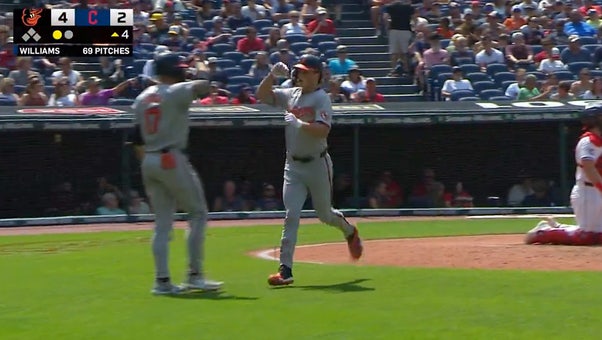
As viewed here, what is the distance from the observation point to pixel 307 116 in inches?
366

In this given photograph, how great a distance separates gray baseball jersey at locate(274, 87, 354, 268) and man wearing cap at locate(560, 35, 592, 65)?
13.6 meters

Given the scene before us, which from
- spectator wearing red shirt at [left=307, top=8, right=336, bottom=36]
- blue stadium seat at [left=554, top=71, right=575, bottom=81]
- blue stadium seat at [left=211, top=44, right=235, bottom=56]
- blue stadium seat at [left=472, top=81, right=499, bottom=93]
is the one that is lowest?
blue stadium seat at [left=472, top=81, right=499, bottom=93]

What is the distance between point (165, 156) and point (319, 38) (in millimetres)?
13500

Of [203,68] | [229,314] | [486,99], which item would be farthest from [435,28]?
[229,314]

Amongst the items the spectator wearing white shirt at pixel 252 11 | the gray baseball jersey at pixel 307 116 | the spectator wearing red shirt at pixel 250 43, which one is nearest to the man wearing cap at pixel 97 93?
the spectator wearing red shirt at pixel 250 43

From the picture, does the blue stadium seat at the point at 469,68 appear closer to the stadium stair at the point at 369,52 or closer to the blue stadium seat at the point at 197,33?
the stadium stair at the point at 369,52

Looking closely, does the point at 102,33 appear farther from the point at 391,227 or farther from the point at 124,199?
the point at 391,227

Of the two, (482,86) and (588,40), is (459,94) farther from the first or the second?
(588,40)

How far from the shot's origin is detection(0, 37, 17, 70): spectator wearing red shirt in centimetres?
1936

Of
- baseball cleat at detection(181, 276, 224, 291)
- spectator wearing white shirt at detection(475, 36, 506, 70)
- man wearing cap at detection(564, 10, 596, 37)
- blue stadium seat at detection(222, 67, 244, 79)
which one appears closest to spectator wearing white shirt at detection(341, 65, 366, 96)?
blue stadium seat at detection(222, 67, 244, 79)

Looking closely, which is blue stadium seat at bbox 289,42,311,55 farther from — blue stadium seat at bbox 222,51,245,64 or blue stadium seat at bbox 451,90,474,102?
blue stadium seat at bbox 451,90,474,102

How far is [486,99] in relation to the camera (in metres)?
20.4

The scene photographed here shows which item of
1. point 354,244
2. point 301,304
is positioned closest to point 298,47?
point 354,244

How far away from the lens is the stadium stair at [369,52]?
71.9 ft
